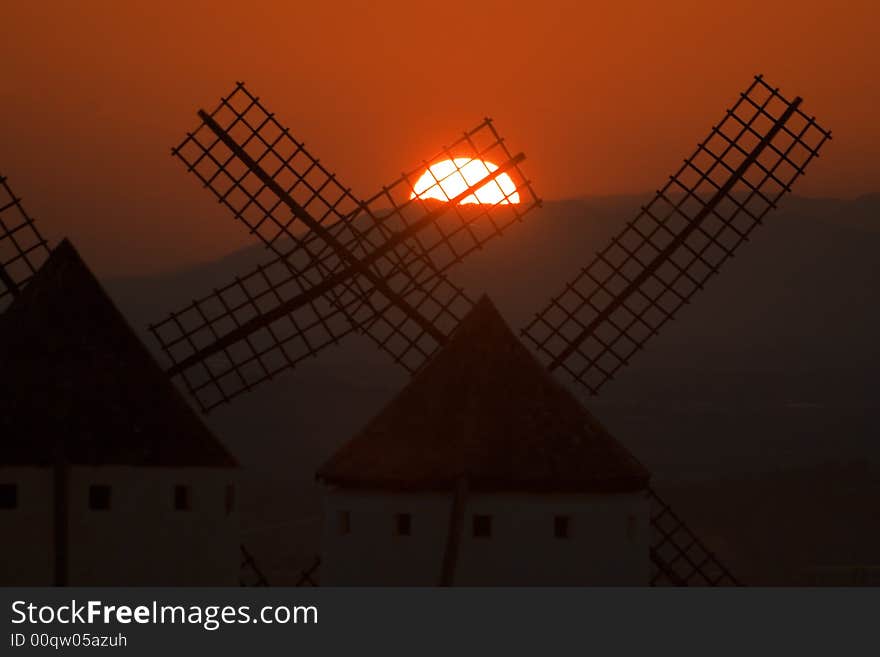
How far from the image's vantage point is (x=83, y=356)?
34.5m

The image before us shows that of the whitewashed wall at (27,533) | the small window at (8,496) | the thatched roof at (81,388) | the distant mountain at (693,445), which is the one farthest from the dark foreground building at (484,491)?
the distant mountain at (693,445)

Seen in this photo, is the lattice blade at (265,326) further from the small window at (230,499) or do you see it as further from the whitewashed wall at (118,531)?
the whitewashed wall at (118,531)

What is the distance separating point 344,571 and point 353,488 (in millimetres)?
1164

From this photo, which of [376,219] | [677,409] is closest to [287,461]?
[677,409]

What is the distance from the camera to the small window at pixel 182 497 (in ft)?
110

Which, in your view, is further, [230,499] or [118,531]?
[230,499]

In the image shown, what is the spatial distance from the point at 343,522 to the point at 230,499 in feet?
6.51

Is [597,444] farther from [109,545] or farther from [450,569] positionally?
[109,545]

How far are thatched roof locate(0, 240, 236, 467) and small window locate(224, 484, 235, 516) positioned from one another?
435 millimetres

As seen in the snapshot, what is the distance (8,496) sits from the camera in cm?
3288

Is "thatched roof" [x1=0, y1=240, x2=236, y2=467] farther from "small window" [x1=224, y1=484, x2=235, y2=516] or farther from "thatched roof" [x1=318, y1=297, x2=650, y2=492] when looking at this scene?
"thatched roof" [x1=318, y1=297, x2=650, y2=492]

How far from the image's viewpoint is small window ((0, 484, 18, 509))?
3284 cm

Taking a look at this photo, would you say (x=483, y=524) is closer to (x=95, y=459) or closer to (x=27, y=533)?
(x=95, y=459)

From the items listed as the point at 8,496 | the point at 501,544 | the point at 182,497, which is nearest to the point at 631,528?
the point at 501,544
